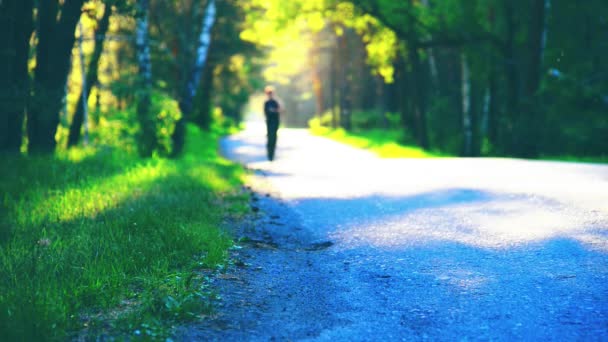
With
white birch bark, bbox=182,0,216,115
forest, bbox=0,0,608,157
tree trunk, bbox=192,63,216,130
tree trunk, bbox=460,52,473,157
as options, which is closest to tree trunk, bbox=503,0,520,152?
forest, bbox=0,0,608,157

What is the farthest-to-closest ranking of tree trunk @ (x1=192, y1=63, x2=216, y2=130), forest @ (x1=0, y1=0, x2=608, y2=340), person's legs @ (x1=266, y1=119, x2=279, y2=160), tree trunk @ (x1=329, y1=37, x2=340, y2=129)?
tree trunk @ (x1=329, y1=37, x2=340, y2=129) < tree trunk @ (x1=192, y1=63, x2=216, y2=130) < person's legs @ (x1=266, y1=119, x2=279, y2=160) < forest @ (x1=0, y1=0, x2=608, y2=340)

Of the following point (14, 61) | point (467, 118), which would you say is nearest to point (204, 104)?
point (467, 118)

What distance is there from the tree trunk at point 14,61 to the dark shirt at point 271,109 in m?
7.03

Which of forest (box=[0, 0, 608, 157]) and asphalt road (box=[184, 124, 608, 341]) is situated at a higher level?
forest (box=[0, 0, 608, 157])

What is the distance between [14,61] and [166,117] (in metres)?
5.68

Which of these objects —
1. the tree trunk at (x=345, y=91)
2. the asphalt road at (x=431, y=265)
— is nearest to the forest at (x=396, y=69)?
the asphalt road at (x=431, y=265)

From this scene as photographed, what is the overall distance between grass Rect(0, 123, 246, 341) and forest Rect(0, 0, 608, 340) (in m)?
0.02

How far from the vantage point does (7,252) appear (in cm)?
542

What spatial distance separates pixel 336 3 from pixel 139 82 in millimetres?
8410

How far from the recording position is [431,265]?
5.46 m

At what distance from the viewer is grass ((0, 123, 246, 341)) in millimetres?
4016

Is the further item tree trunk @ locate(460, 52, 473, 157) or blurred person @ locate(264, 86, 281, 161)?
tree trunk @ locate(460, 52, 473, 157)

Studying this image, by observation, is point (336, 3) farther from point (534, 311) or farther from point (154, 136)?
point (534, 311)

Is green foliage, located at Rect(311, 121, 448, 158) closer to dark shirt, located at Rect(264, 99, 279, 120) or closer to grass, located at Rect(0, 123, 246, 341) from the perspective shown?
dark shirt, located at Rect(264, 99, 279, 120)
